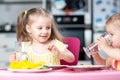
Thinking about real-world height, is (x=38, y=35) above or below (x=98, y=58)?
above

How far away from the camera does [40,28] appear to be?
174cm

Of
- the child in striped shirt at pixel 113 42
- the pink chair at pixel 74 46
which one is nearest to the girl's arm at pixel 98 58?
the child in striped shirt at pixel 113 42

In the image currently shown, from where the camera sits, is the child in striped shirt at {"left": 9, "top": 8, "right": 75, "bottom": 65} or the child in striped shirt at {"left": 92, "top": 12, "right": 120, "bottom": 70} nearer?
the child in striped shirt at {"left": 92, "top": 12, "right": 120, "bottom": 70}

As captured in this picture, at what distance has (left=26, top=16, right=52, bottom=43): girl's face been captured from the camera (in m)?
1.72

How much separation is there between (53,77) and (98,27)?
3.50m

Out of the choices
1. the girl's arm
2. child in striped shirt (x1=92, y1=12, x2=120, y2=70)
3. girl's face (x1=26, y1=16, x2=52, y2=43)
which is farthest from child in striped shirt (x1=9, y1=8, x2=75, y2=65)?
child in striped shirt (x1=92, y1=12, x2=120, y2=70)

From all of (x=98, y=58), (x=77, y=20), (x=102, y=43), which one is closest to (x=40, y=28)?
(x=98, y=58)

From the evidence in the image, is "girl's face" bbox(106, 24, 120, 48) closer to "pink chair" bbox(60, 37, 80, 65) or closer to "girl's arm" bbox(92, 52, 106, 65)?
"girl's arm" bbox(92, 52, 106, 65)

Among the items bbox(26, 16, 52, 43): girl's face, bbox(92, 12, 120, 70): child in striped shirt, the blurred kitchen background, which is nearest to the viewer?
bbox(92, 12, 120, 70): child in striped shirt

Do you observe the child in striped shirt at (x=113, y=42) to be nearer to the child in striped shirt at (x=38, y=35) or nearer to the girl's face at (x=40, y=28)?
the child in striped shirt at (x=38, y=35)

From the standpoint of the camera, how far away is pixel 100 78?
1.04 m

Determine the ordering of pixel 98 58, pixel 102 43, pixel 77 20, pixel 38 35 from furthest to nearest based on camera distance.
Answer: pixel 77 20
pixel 38 35
pixel 98 58
pixel 102 43

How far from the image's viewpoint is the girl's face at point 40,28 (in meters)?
1.72

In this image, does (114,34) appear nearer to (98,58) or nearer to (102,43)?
(102,43)
